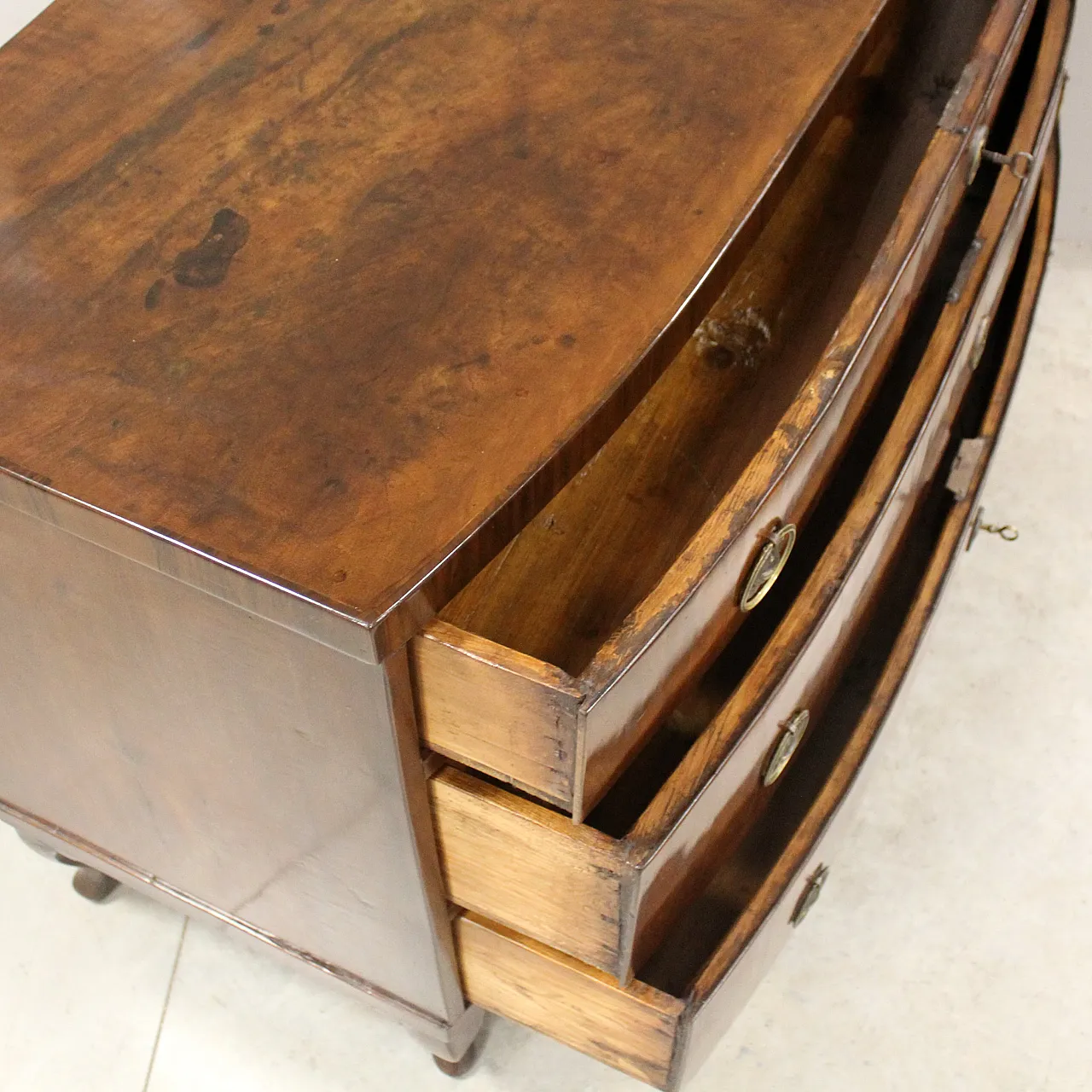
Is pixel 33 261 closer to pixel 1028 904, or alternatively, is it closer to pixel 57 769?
pixel 57 769

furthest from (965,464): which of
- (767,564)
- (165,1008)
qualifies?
(165,1008)

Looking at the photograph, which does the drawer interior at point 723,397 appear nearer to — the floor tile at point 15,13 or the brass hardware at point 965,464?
the brass hardware at point 965,464

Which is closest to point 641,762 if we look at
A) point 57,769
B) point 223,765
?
point 223,765

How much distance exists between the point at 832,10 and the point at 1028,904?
0.69 meters

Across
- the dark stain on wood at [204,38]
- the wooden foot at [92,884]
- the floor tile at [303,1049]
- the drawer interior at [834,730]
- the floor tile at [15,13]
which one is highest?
the dark stain on wood at [204,38]

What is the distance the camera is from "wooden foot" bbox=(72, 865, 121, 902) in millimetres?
1025

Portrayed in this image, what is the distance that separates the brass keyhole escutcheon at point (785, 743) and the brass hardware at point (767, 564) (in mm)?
88

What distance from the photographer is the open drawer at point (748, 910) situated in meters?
0.68

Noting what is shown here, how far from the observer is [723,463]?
0.81 m

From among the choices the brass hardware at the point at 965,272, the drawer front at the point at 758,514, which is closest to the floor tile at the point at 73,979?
the drawer front at the point at 758,514

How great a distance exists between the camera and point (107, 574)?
1.90 feet

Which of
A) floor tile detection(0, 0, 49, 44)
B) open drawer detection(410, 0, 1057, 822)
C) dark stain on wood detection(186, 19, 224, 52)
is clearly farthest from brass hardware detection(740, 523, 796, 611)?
floor tile detection(0, 0, 49, 44)

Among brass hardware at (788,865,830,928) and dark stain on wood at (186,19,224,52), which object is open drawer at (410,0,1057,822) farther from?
dark stain on wood at (186,19,224,52)

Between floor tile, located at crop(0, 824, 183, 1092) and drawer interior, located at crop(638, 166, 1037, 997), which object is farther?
floor tile, located at crop(0, 824, 183, 1092)
